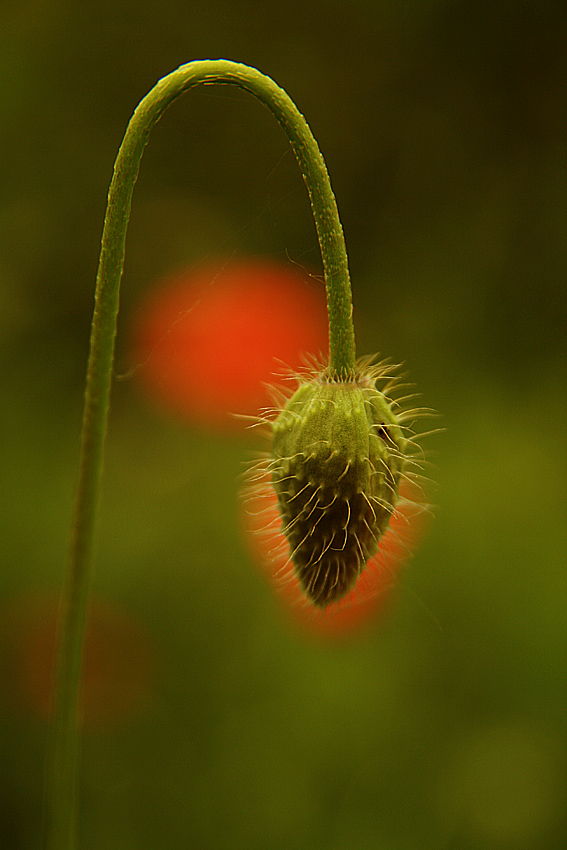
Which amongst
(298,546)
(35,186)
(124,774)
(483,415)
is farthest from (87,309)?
(298,546)

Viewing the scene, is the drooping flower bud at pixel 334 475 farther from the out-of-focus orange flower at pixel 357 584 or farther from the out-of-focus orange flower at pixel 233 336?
the out-of-focus orange flower at pixel 233 336

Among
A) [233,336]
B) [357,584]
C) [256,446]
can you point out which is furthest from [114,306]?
[256,446]

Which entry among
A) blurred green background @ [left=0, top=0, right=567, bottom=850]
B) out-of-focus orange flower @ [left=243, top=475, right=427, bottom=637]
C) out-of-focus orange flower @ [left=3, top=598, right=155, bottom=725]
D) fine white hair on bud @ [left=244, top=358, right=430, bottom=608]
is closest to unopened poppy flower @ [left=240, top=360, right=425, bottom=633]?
fine white hair on bud @ [left=244, top=358, right=430, bottom=608]

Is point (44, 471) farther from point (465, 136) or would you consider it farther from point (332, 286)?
point (465, 136)

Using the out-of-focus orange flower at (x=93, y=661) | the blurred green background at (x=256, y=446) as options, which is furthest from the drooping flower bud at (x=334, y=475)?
the out-of-focus orange flower at (x=93, y=661)

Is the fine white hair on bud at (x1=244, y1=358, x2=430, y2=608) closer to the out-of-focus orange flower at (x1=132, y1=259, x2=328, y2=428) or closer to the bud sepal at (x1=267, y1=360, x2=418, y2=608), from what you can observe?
the bud sepal at (x1=267, y1=360, x2=418, y2=608)

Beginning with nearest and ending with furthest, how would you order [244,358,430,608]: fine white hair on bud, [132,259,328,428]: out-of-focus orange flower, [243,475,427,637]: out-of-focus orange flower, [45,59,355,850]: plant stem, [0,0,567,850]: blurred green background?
[45,59,355,850]: plant stem, [244,358,430,608]: fine white hair on bud, [243,475,427,637]: out-of-focus orange flower, [0,0,567,850]: blurred green background, [132,259,328,428]: out-of-focus orange flower
